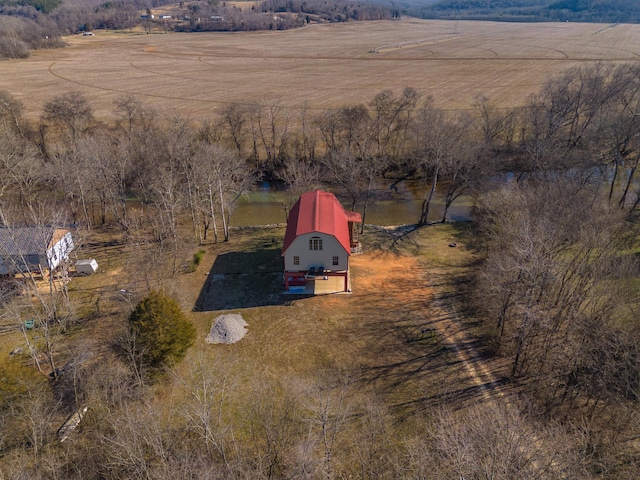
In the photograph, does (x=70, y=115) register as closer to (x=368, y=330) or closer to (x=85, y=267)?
(x=85, y=267)

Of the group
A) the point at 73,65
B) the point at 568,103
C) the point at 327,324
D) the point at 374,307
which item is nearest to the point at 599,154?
the point at 568,103

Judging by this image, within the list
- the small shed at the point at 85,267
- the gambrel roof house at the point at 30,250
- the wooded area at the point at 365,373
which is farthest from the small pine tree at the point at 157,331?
the gambrel roof house at the point at 30,250

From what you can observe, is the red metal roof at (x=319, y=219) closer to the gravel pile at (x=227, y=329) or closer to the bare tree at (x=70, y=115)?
the gravel pile at (x=227, y=329)

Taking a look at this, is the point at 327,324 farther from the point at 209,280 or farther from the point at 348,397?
the point at 209,280

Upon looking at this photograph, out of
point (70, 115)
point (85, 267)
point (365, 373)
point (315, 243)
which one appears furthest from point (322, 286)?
point (70, 115)

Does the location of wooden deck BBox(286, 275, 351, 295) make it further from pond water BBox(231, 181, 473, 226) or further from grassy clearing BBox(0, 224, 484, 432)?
pond water BBox(231, 181, 473, 226)

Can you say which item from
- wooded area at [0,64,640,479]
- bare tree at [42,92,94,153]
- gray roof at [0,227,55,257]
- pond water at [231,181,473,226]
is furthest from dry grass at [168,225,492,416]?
bare tree at [42,92,94,153]
